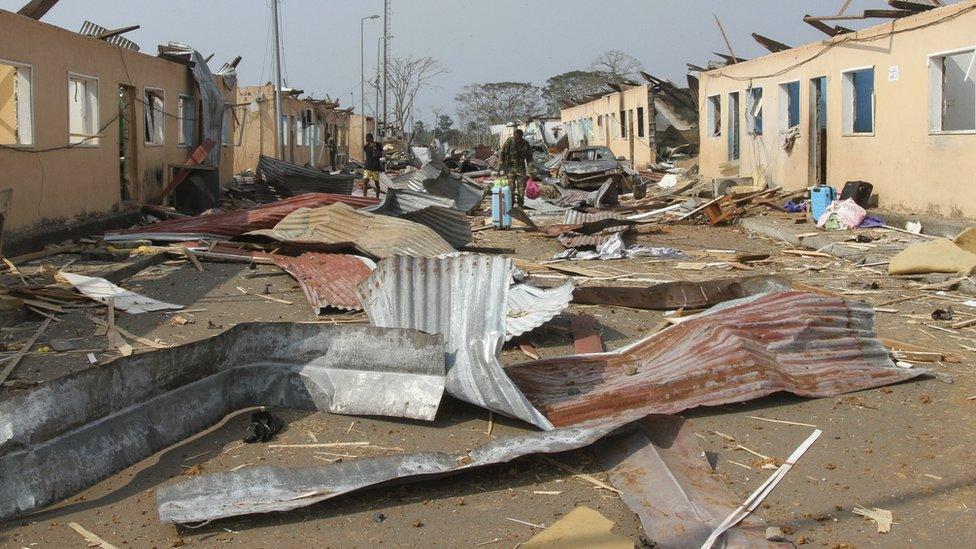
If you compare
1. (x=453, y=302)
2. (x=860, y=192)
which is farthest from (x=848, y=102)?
(x=453, y=302)

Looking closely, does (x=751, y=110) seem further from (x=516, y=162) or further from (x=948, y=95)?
(x=948, y=95)

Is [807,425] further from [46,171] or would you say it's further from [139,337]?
[46,171]

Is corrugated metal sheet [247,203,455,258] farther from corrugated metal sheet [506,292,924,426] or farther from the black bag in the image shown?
the black bag

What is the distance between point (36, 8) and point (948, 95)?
14.8 m

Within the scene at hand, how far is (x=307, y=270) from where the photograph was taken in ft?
35.9

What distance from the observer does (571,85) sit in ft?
270

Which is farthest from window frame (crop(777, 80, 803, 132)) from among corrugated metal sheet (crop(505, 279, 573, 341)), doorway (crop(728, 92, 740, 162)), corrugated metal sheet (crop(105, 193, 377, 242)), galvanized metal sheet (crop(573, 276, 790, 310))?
corrugated metal sheet (crop(505, 279, 573, 341))

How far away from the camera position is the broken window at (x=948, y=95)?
15.7 m

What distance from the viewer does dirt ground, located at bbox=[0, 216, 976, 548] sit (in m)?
4.34

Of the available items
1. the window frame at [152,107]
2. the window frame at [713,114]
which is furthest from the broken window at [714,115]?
the window frame at [152,107]

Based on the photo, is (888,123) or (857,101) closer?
(888,123)

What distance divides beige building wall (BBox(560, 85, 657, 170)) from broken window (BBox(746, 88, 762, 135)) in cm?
1089

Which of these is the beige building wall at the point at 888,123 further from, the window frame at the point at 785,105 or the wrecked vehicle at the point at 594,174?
the wrecked vehicle at the point at 594,174

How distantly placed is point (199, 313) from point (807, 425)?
6216 mm
